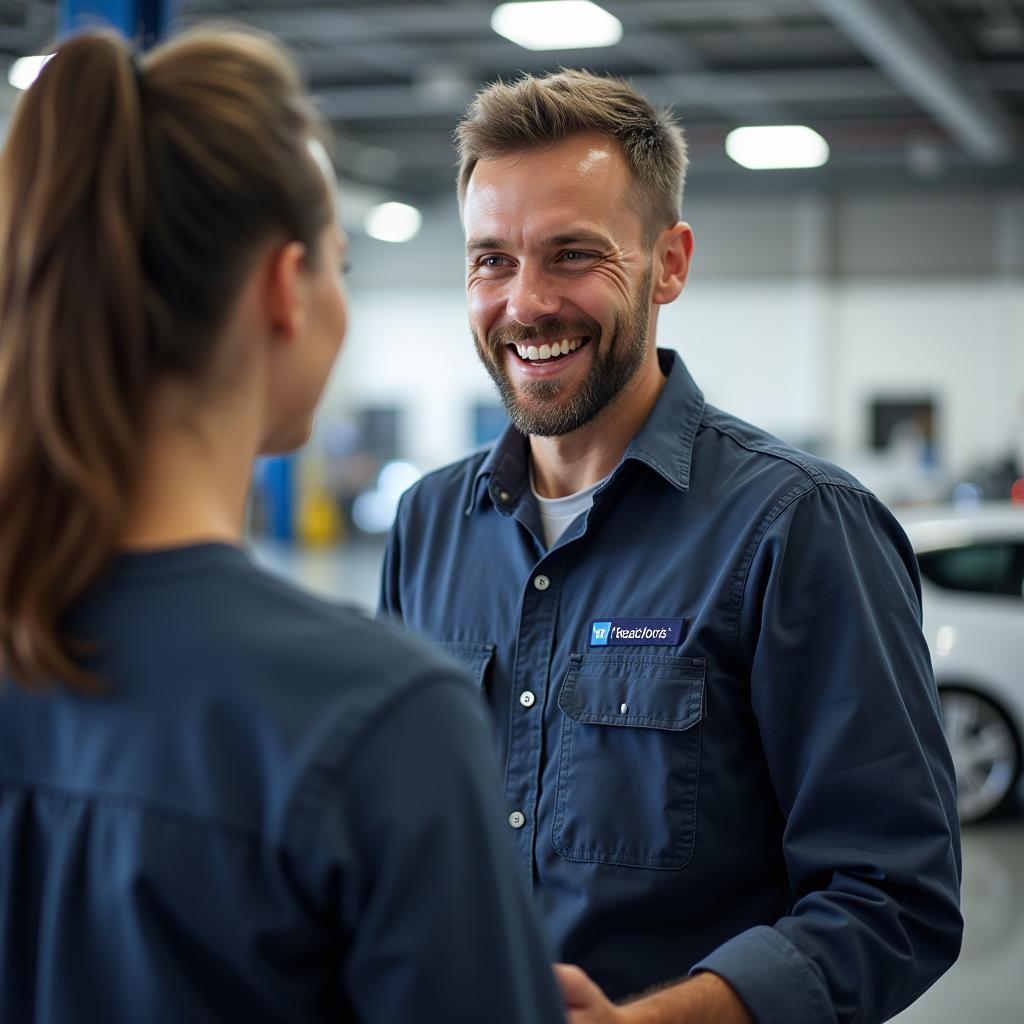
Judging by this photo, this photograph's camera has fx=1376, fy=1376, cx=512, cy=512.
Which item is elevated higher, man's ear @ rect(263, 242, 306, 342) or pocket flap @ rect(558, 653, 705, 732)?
man's ear @ rect(263, 242, 306, 342)

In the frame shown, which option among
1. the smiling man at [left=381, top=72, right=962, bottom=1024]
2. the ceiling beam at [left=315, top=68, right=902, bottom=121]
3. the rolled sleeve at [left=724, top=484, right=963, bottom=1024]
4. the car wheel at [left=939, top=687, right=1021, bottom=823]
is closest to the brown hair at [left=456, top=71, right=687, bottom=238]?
the smiling man at [left=381, top=72, right=962, bottom=1024]

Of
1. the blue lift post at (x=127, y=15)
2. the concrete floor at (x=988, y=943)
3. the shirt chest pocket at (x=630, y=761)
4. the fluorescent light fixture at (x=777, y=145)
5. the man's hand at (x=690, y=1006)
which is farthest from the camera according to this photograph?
the fluorescent light fixture at (x=777, y=145)

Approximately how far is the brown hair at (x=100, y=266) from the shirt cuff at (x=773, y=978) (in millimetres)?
827

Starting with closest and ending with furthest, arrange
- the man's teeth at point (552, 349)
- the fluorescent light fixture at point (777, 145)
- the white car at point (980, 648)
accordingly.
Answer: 1. the man's teeth at point (552, 349)
2. the white car at point (980, 648)
3. the fluorescent light fixture at point (777, 145)

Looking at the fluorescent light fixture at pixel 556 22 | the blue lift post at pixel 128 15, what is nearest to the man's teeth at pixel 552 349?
the blue lift post at pixel 128 15

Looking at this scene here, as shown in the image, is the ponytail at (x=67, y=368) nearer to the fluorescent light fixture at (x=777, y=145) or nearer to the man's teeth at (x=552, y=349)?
the man's teeth at (x=552, y=349)

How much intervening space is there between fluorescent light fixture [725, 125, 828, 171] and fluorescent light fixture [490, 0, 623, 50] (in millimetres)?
2879

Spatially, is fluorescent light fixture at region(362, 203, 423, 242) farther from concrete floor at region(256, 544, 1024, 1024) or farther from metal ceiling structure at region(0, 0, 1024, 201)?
concrete floor at region(256, 544, 1024, 1024)

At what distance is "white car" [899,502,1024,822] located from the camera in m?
5.76

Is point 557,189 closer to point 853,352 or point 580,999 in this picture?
point 580,999

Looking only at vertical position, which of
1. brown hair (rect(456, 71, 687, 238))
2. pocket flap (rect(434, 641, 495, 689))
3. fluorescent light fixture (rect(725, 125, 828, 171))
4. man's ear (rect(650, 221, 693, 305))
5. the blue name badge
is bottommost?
pocket flap (rect(434, 641, 495, 689))

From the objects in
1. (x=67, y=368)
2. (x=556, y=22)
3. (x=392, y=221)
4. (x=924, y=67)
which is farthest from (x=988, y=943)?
(x=392, y=221)

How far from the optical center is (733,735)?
1.61 meters

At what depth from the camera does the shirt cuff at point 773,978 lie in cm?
142
